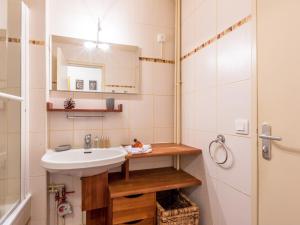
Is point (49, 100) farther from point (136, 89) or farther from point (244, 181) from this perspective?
point (244, 181)

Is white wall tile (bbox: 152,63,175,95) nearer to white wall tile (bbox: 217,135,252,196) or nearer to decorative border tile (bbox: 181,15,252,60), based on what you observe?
decorative border tile (bbox: 181,15,252,60)

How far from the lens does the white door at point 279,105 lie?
0.86 meters

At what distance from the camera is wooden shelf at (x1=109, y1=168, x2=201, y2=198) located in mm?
1383

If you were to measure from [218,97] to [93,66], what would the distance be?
1227 millimetres

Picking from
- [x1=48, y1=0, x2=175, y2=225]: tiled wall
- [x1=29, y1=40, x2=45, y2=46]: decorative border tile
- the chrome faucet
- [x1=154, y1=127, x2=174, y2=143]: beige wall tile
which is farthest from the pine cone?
[x1=154, y1=127, x2=174, y2=143]: beige wall tile

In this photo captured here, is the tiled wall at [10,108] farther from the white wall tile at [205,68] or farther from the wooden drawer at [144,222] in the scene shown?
the white wall tile at [205,68]

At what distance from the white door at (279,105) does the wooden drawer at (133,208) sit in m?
0.76

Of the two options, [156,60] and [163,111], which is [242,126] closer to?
[163,111]

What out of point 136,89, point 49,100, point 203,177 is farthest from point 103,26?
point 203,177

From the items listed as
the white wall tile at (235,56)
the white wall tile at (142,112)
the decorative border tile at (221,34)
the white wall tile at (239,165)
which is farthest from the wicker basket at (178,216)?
the decorative border tile at (221,34)

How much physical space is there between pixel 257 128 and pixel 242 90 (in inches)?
10.4

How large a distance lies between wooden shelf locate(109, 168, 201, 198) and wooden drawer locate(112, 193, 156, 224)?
0.16ft

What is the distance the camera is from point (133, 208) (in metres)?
1.36

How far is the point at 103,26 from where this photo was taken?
1783 mm
